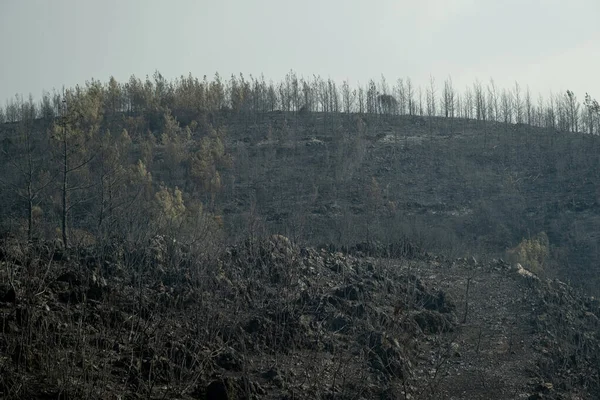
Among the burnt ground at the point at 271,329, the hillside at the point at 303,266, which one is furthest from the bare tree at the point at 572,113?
the burnt ground at the point at 271,329

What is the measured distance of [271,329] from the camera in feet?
43.7

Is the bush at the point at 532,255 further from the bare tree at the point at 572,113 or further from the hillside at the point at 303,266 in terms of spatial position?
the bare tree at the point at 572,113

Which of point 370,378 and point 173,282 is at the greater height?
point 173,282

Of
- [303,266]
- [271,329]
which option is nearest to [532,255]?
[303,266]

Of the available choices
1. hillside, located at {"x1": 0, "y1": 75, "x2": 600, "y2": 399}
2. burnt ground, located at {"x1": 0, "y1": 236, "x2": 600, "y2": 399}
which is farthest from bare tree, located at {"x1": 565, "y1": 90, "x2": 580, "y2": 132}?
burnt ground, located at {"x1": 0, "y1": 236, "x2": 600, "y2": 399}

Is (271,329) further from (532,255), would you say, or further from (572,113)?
(572,113)

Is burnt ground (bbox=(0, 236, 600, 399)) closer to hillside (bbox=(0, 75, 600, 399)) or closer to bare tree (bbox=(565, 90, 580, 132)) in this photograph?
hillside (bbox=(0, 75, 600, 399))

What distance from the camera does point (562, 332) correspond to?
1712cm

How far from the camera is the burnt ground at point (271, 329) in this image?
9578 mm

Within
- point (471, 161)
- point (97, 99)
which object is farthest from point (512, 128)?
point (97, 99)

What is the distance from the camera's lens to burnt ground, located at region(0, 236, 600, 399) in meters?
9.58

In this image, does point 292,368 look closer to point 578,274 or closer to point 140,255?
A: point 140,255

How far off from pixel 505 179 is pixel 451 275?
24.5m

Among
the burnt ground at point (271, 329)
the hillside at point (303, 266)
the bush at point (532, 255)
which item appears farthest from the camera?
the bush at point (532, 255)
